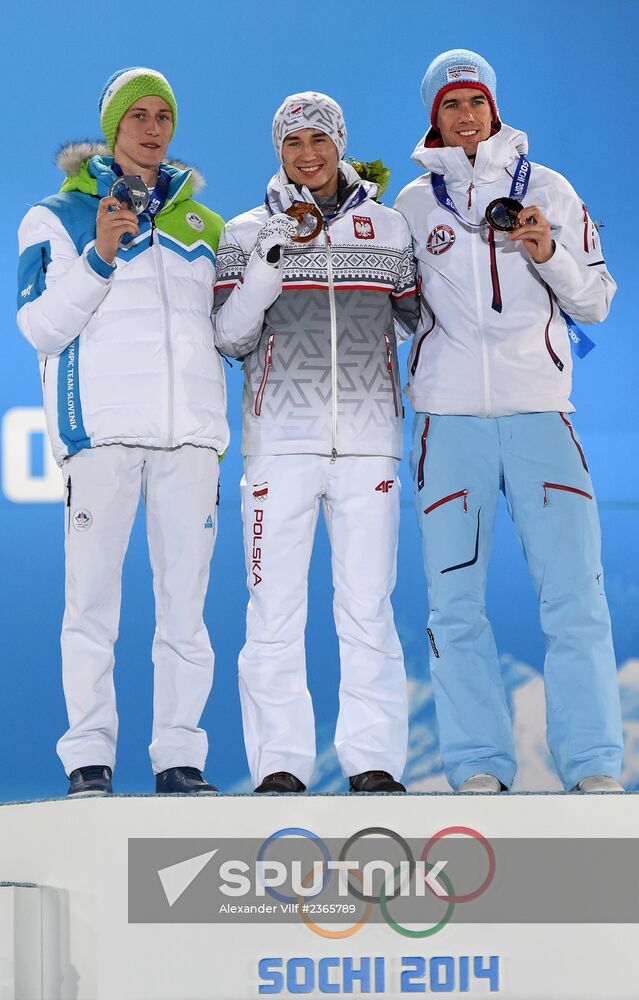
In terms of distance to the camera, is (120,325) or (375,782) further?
(120,325)

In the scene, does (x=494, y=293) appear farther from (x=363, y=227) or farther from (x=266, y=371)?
(x=266, y=371)

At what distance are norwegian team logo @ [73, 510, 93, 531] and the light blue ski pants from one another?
71 cm

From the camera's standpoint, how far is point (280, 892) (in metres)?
2.06

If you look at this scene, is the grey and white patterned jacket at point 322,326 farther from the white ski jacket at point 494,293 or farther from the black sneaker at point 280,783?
the black sneaker at point 280,783

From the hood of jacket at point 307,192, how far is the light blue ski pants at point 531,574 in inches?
20.8

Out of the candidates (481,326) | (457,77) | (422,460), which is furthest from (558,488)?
(457,77)

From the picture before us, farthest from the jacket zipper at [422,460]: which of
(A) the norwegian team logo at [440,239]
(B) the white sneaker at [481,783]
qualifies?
(B) the white sneaker at [481,783]

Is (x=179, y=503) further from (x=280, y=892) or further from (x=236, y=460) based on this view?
(x=236, y=460)

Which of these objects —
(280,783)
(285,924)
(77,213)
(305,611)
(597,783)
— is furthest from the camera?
(77,213)

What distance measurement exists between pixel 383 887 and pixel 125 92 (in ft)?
6.12

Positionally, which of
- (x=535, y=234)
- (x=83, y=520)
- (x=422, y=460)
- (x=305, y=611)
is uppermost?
(x=535, y=234)

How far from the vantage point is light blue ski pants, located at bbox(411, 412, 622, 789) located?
261 centimetres

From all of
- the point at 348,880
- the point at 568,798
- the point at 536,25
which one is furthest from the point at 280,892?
the point at 536,25

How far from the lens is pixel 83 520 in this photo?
286 cm
